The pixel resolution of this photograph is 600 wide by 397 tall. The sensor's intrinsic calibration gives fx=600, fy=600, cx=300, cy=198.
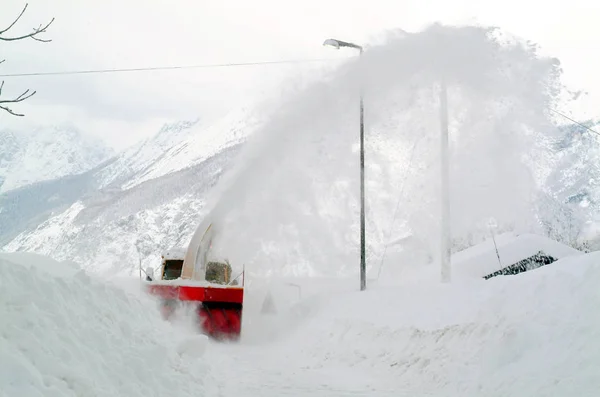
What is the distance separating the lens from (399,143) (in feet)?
70.7

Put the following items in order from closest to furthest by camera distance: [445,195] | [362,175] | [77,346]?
[77,346] → [445,195] → [362,175]

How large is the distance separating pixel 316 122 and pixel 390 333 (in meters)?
9.62

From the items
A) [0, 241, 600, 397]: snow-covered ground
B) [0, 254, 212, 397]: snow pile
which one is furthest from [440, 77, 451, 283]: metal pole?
[0, 254, 212, 397]: snow pile

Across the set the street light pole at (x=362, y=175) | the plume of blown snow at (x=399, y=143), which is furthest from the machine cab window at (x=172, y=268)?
the street light pole at (x=362, y=175)

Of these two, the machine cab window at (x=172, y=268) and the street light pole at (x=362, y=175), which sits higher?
the street light pole at (x=362, y=175)

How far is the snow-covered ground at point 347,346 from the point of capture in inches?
239

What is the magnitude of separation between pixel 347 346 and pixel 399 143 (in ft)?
33.2

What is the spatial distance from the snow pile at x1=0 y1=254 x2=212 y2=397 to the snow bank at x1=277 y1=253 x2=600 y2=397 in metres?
3.39

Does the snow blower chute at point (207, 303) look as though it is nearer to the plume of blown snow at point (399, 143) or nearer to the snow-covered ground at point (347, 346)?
the snow-covered ground at point (347, 346)

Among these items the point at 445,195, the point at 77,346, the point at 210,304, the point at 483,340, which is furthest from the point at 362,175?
the point at 77,346

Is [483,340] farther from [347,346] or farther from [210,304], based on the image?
[210,304]

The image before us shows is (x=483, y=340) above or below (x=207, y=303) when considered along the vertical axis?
below

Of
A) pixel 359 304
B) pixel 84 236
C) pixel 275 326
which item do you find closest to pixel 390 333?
pixel 359 304

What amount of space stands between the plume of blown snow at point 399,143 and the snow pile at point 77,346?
357 inches
